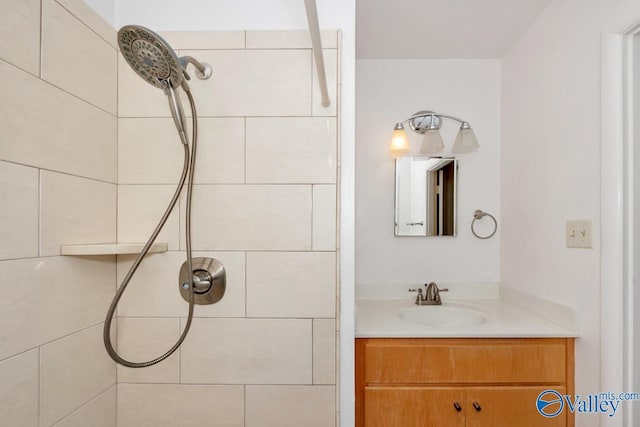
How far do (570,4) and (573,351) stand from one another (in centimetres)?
131

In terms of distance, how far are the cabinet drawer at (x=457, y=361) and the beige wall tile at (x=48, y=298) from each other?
0.91 m

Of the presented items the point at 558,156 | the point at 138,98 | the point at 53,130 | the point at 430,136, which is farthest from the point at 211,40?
the point at 558,156

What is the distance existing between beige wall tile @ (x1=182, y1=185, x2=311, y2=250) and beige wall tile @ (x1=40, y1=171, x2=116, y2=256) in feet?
0.91

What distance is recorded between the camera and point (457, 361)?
1.22 meters

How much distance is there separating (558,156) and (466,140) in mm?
437

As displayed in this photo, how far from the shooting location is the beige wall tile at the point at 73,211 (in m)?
0.84

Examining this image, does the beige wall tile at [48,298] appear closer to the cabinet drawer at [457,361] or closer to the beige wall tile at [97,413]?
the beige wall tile at [97,413]

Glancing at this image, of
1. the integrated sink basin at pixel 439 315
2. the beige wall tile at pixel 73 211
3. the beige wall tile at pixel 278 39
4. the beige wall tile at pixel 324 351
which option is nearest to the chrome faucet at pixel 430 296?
the integrated sink basin at pixel 439 315

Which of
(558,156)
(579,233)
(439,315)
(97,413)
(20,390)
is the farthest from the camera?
(439,315)

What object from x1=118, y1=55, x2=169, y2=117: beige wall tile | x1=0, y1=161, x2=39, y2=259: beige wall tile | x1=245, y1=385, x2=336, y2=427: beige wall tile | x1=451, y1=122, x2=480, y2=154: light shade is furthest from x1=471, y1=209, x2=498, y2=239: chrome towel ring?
x1=0, y1=161, x2=39, y2=259: beige wall tile

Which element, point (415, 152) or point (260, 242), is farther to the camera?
point (415, 152)

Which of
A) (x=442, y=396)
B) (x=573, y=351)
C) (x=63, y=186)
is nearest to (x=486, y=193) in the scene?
(x=573, y=351)

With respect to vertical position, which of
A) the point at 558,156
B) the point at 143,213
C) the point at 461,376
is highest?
the point at 558,156

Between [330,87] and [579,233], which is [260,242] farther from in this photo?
[579,233]
